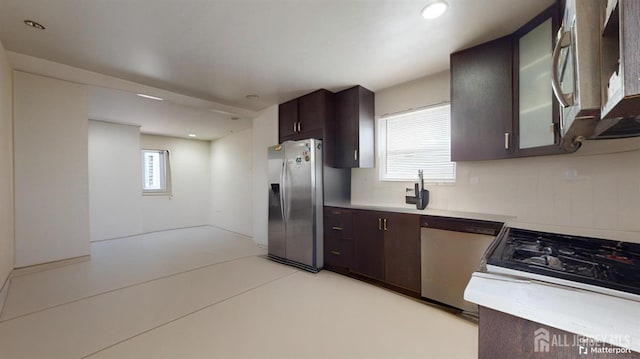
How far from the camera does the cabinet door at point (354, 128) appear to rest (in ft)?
10.9

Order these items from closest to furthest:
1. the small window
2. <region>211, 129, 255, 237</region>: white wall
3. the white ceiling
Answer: the white ceiling
<region>211, 129, 255, 237</region>: white wall
the small window

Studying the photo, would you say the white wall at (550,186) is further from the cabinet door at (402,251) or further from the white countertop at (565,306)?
the white countertop at (565,306)

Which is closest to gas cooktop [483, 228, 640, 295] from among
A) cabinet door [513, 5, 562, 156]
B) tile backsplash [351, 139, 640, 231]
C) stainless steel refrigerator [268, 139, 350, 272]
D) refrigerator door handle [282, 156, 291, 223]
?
tile backsplash [351, 139, 640, 231]

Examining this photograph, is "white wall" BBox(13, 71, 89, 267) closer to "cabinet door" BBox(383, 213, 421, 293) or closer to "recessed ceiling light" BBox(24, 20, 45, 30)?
"recessed ceiling light" BBox(24, 20, 45, 30)

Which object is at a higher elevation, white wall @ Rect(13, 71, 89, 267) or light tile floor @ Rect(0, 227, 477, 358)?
white wall @ Rect(13, 71, 89, 267)

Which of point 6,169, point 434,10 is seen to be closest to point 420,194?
point 434,10

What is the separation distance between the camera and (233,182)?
6.29m

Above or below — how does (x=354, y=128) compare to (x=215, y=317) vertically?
above

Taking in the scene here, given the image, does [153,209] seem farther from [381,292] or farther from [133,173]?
[381,292]

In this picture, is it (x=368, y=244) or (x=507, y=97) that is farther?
(x=368, y=244)

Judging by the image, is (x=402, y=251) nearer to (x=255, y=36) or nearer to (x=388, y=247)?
(x=388, y=247)

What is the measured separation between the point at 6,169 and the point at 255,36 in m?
3.03

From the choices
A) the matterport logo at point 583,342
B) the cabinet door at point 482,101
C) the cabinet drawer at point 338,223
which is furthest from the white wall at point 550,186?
the matterport logo at point 583,342

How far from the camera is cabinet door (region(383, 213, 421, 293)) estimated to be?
8.20 ft
